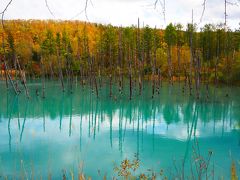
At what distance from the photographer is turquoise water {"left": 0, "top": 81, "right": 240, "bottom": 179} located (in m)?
11.5

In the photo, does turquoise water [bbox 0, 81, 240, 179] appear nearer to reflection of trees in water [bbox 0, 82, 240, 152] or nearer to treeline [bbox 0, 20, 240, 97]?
reflection of trees in water [bbox 0, 82, 240, 152]

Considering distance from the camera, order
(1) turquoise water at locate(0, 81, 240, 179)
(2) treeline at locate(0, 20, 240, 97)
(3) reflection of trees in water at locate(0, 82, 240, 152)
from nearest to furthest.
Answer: (1) turquoise water at locate(0, 81, 240, 179) → (3) reflection of trees in water at locate(0, 82, 240, 152) → (2) treeline at locate(0, 20, 240, 97)

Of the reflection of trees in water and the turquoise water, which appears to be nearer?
the turquoise water

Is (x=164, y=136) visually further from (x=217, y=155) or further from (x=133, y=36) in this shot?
(x=133, y=36)

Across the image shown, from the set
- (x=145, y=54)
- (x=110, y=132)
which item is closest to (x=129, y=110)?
(x=110, y=132)

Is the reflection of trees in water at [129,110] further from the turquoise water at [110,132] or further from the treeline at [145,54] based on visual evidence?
the treeline at [145,54]

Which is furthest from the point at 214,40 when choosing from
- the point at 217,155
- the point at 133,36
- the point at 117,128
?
the point at 217,155

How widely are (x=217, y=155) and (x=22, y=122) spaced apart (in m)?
13.6

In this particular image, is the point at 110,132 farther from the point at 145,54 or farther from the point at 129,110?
the point at 145,54

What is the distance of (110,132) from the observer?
17.4m

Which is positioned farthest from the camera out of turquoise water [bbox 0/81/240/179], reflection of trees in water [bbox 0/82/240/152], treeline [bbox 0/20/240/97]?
treeline [bbox 0/20/240/97]

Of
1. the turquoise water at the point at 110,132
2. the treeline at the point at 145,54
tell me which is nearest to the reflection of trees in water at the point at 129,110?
the turquoise water at the point at 110,132

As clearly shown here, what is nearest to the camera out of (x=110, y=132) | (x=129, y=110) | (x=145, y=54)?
(x=110, y=132)

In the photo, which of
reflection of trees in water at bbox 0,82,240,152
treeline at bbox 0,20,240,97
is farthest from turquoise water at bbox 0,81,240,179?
treeline at bbox 0,20,240,97
